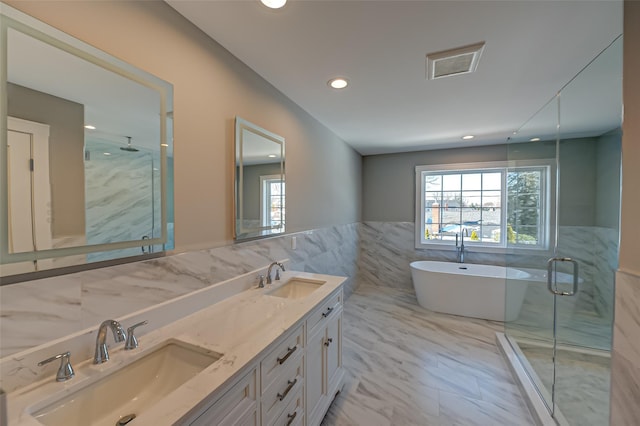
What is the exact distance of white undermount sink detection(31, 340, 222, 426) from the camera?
0.80 metres

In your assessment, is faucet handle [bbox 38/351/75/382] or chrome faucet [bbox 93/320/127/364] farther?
chrome faucet [bbox 93/320/127/364]

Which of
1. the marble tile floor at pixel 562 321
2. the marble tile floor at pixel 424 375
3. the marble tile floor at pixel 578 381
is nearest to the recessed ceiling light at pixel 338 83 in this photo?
the marble tile floor at pixel 424 375

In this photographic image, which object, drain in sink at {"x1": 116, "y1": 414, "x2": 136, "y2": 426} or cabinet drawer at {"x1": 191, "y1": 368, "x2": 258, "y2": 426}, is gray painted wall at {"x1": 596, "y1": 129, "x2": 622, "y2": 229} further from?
drain in sink at {"x1": 116, "y1": 414, "x2": 136, "y2": 426}

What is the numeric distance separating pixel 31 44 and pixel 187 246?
0.97m

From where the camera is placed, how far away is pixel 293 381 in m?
1.31

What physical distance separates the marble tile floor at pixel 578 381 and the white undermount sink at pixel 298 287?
1.88 meters

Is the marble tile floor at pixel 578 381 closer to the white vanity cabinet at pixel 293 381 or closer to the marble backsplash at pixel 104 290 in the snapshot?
the white vanity cabinet at pixel 293 381

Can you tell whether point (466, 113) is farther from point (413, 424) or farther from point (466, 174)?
point (413, 424)

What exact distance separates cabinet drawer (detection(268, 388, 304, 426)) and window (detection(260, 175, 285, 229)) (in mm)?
1155

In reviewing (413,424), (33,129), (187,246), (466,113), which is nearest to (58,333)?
(187,246)

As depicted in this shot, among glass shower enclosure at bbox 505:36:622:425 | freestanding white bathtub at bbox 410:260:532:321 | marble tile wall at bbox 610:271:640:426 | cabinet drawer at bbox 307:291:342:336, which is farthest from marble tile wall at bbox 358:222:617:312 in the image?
cabinet drawer at bbox 307:291:342:336

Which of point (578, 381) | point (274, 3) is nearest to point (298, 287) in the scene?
point (274, 3)

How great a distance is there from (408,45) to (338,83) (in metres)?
0.65

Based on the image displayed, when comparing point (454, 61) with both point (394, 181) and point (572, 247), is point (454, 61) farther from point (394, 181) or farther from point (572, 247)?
point (394, 181)
